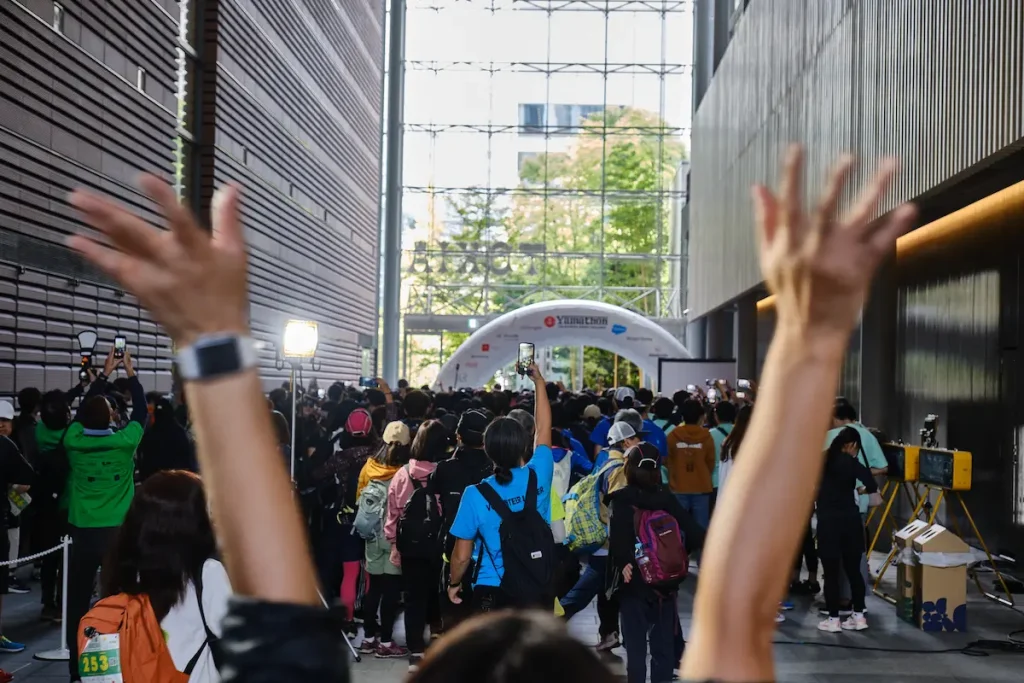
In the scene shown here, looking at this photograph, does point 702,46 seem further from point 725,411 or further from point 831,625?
point 831,625

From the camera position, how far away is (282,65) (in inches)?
983

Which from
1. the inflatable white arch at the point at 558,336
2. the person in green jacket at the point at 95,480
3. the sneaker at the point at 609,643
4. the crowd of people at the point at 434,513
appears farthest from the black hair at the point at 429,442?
the inflatable white arch at the point at 558,336

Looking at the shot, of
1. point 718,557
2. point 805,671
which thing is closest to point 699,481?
point 805,671

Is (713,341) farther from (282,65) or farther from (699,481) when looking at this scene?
(699,481)

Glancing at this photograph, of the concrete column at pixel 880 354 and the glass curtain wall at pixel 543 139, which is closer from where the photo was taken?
the concrete column at pixel 880 354

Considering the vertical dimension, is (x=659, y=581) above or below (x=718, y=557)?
below

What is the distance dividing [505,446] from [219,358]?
487 centimetres

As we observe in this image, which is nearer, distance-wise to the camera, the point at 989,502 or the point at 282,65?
the point at 989,502

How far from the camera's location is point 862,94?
519 inches

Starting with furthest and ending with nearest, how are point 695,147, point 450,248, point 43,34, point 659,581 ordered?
point 450,248, point 695,147, point 43,34, point 659,581

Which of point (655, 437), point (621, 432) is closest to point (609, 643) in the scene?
point (621, 432)

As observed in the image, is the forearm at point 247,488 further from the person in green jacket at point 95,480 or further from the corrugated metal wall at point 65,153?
the corrugated metal wall at point 65,153

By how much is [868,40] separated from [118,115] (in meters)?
9.24

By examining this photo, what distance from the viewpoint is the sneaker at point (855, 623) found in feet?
31.3
